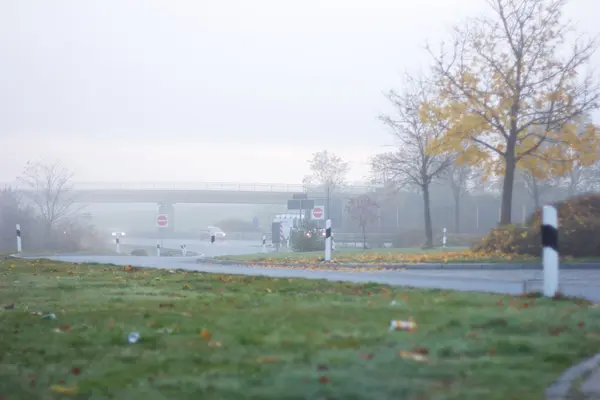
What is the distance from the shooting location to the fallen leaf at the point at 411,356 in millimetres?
4949

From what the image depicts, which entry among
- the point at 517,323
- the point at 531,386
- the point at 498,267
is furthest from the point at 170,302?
the point at 498,267

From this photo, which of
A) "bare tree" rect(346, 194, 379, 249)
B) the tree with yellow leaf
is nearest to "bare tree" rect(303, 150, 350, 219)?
"bare tree" rect(346, 194, 379, 249)

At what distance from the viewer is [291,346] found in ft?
18.4

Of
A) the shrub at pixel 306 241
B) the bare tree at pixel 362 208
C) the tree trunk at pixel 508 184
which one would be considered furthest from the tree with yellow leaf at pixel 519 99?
the bare tree at pixel 362 208

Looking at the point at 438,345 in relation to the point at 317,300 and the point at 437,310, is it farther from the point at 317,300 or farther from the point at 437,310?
the point at 317,300

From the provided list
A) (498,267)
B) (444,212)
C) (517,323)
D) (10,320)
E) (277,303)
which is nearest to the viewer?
(517,323)

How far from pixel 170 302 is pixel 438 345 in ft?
14.3

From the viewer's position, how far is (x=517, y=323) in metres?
6.68

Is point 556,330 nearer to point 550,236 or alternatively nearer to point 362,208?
point 550,236

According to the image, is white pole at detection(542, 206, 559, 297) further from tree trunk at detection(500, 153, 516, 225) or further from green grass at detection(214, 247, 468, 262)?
tree trunk at detection(500, 153, 516, 225)

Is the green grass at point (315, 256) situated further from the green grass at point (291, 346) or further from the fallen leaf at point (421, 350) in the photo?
the fallen leaf at point (421, 350)

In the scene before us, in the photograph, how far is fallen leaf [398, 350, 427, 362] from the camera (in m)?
4.95

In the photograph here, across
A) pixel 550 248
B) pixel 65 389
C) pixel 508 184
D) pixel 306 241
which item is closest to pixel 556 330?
pixel 550 248

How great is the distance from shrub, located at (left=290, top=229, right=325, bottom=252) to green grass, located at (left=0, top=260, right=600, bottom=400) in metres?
28.4
